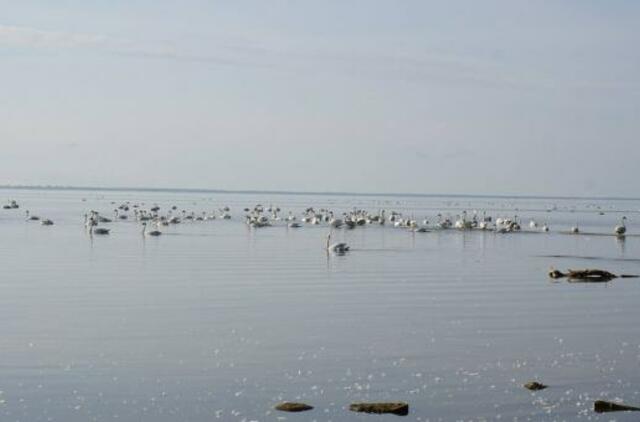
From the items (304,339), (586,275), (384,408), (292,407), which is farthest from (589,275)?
(292,407)

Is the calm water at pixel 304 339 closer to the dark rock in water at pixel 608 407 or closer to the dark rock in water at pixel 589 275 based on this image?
the dark rock in water at pixel 608 407

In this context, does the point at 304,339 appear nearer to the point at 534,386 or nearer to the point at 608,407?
the point at 534,386

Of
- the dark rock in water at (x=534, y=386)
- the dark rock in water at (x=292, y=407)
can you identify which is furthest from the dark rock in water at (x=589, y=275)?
the dark rock in water at (x=292, y=407)

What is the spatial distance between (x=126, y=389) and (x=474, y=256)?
3838 centimetres

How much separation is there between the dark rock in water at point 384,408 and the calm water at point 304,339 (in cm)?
20

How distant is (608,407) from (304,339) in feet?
29.2

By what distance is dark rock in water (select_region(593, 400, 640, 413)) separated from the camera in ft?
61.7

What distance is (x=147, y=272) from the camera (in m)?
43.3

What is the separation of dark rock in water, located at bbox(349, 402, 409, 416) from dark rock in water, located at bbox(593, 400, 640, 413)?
353 cm

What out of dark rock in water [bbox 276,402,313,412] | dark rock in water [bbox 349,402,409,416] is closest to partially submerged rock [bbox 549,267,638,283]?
dark rock in water [bbox 349,402,409,416]

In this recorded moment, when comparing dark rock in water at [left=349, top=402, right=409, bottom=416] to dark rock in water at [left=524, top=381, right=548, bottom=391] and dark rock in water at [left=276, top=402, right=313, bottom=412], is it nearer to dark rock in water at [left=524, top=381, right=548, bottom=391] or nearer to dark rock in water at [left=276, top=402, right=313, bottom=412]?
dark rock in water at [left=276, top=402, right=313, bottom=412]

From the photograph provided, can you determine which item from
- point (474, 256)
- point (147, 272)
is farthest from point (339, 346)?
point (474, 256)

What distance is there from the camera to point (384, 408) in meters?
18.3

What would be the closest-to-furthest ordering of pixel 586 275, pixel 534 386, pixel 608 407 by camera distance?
pixel 608 407 < pixel 534 386 < pixel 586 275
